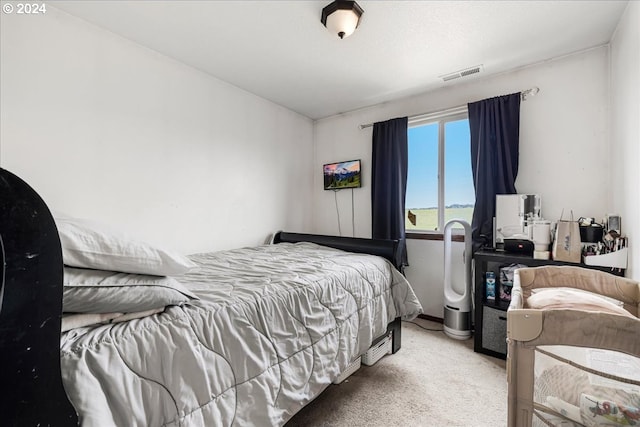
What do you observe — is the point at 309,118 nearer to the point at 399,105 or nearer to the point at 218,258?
the point at 399,105

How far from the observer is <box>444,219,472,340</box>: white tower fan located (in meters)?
2.52

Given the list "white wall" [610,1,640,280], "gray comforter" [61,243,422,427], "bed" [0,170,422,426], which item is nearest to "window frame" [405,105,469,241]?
"white wall" [610,1,640,280]

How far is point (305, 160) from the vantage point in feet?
12.3

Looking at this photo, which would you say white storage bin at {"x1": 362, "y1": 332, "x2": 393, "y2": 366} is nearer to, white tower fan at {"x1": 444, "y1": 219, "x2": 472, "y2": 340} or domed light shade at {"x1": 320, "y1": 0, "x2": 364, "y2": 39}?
white tower fan at {"x1": 444, "y1": 219, "x2": 472, "y2": 340}

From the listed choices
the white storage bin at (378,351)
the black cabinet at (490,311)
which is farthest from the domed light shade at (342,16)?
the white storage bin at (378,351)

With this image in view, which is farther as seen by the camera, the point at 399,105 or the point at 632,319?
the point at 399,105

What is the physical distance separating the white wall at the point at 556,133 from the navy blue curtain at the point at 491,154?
0.36 feet

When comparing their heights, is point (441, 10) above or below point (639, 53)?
above

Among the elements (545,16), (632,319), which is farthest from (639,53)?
(632,319)

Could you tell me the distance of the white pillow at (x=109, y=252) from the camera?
779 millimetres

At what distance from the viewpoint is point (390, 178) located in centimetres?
309

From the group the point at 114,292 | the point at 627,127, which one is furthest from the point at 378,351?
the point at 627,127

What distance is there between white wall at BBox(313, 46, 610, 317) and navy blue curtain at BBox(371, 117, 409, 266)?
1.06 ft

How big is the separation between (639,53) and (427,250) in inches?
80.1
